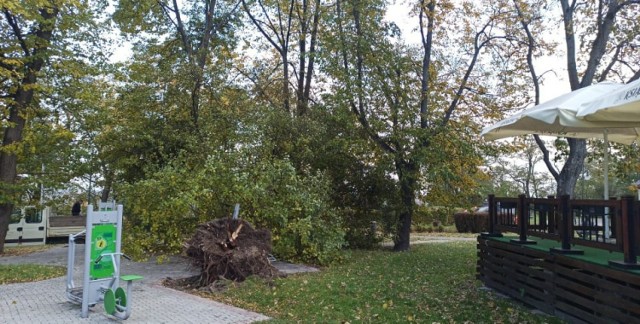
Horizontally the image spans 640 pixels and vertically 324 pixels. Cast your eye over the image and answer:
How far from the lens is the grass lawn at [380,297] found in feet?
19.7

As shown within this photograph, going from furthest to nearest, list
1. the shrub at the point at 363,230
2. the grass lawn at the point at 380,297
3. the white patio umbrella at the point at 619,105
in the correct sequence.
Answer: the shrub at the point at 363,230 → the grass lawn at the point at 380,297 → the white patio umbrella at the point at 619,105

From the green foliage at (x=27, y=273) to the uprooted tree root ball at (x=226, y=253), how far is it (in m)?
3.12

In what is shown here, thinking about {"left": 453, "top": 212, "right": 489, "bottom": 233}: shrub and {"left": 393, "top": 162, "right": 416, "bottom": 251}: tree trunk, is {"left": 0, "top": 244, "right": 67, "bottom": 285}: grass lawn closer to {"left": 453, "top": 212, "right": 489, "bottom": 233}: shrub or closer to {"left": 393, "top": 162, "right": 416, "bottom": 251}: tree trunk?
{"left": 393, "top": 162, "right": 416, "bottom": 251}: tree trunk

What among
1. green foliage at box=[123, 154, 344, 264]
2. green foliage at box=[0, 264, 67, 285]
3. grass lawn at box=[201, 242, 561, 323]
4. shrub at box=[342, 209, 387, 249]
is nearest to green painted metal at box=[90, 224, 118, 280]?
grass lawn at box=[201, 242, 561, 323]

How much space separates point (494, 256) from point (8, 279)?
8.90m

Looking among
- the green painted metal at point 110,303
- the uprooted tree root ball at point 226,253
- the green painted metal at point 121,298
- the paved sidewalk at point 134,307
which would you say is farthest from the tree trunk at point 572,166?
the green painted metal at point 110,303

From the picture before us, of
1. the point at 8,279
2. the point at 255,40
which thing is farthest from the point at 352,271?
the point at 255,40

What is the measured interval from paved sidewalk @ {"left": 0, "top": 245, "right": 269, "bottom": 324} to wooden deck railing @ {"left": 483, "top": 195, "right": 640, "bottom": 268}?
157 inches

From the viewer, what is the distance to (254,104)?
49.2 ft

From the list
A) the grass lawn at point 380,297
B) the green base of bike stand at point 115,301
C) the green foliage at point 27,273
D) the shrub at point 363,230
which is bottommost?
the green foliage at point 27,273

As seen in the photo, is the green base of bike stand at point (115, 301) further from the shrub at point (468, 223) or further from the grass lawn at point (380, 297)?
the shrub at point (468, 223)

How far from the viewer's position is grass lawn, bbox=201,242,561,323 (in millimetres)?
6016

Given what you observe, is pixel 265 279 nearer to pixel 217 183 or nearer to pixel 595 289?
pixel 217 183

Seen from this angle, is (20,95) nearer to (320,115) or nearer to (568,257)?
(320,115)
